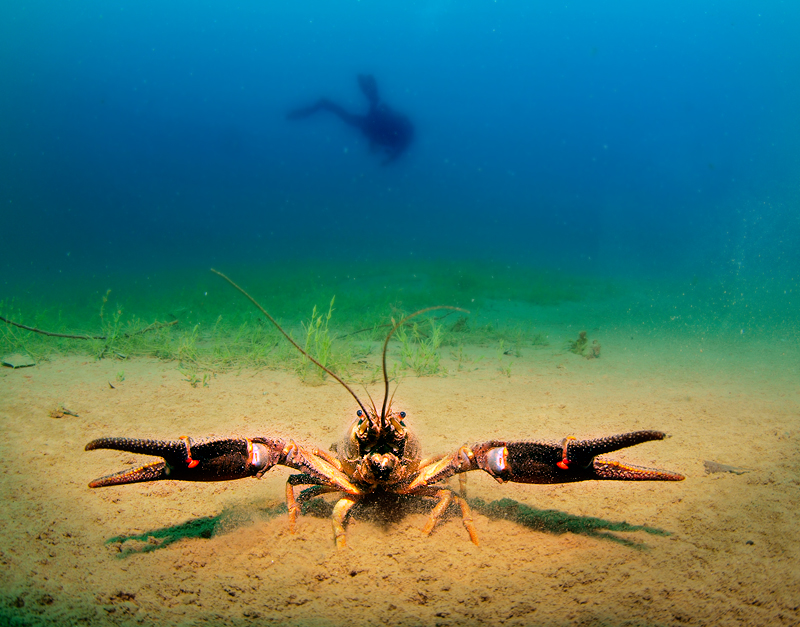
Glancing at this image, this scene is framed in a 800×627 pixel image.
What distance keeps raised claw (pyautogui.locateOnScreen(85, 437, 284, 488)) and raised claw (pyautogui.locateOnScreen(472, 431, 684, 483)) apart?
1.23 m

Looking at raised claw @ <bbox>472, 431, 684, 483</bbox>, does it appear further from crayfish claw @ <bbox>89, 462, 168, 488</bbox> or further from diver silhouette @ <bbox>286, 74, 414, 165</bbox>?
diver silhouette @ <bbox>286, 74, 414, 165</bbox>

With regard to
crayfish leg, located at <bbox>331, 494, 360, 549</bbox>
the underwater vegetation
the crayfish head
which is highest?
the underwater vegetation

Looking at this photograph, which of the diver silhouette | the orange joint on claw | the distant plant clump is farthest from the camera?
the diver silhouette

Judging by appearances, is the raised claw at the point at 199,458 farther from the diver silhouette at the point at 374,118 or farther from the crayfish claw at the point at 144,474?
the diver silhouette at the point at 374,118

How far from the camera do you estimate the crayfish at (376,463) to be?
1.96 m

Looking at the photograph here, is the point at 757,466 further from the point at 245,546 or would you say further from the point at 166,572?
Answer: the point at 166,572

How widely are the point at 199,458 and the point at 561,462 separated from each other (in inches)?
75.6

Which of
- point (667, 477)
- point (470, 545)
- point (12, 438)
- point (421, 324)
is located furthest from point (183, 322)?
point (667, 477)

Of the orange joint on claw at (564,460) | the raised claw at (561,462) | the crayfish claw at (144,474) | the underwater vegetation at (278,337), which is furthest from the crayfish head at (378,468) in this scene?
the underwater vegetation at (278,337)

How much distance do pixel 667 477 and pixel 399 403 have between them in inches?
106

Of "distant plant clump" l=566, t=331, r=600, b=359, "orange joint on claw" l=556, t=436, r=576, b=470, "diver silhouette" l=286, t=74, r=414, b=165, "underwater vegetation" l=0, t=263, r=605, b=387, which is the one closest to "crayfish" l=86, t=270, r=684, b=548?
"orange joint on claw" l=556, t=436, r=576, b=470

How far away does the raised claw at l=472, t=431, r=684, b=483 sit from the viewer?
1.89 metres

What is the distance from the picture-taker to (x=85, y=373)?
4.82 m

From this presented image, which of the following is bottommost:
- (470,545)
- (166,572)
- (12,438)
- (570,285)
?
(166,572)
